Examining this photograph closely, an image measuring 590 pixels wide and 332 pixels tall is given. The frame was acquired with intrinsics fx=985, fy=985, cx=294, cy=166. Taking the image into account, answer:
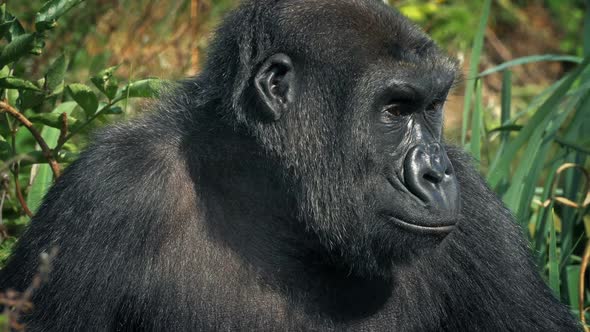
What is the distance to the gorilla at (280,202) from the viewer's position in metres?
4.11

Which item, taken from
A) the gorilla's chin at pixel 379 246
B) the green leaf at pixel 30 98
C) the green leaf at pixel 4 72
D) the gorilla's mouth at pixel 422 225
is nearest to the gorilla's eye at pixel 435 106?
the gorilla's mouth at pixel 422 225

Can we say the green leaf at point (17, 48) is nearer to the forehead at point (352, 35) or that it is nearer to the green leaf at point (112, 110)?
the green leaf at point (112, 110)

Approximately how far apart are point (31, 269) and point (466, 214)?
198 centimetres

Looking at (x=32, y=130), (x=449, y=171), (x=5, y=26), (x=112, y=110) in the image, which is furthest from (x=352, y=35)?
(x=32, y=130)

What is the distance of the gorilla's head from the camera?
410 cm

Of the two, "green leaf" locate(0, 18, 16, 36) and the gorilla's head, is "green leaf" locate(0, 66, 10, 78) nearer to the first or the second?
"green leaf" locate(0, 18, 16, 36)

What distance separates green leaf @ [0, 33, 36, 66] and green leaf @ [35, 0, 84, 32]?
7 cm

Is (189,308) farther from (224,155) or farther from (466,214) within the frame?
(466,214)

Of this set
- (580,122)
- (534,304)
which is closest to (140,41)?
(580,122)

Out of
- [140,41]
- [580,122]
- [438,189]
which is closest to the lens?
[438,189]

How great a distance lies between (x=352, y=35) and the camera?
13.9ft

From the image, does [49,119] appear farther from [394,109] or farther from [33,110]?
[394,109]

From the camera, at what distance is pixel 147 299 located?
13.6 ft

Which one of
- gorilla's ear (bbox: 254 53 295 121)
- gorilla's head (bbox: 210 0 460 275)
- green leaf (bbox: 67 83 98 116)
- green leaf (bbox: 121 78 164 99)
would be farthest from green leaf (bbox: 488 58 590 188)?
green leaf (bbox: 67 83 98 116)
